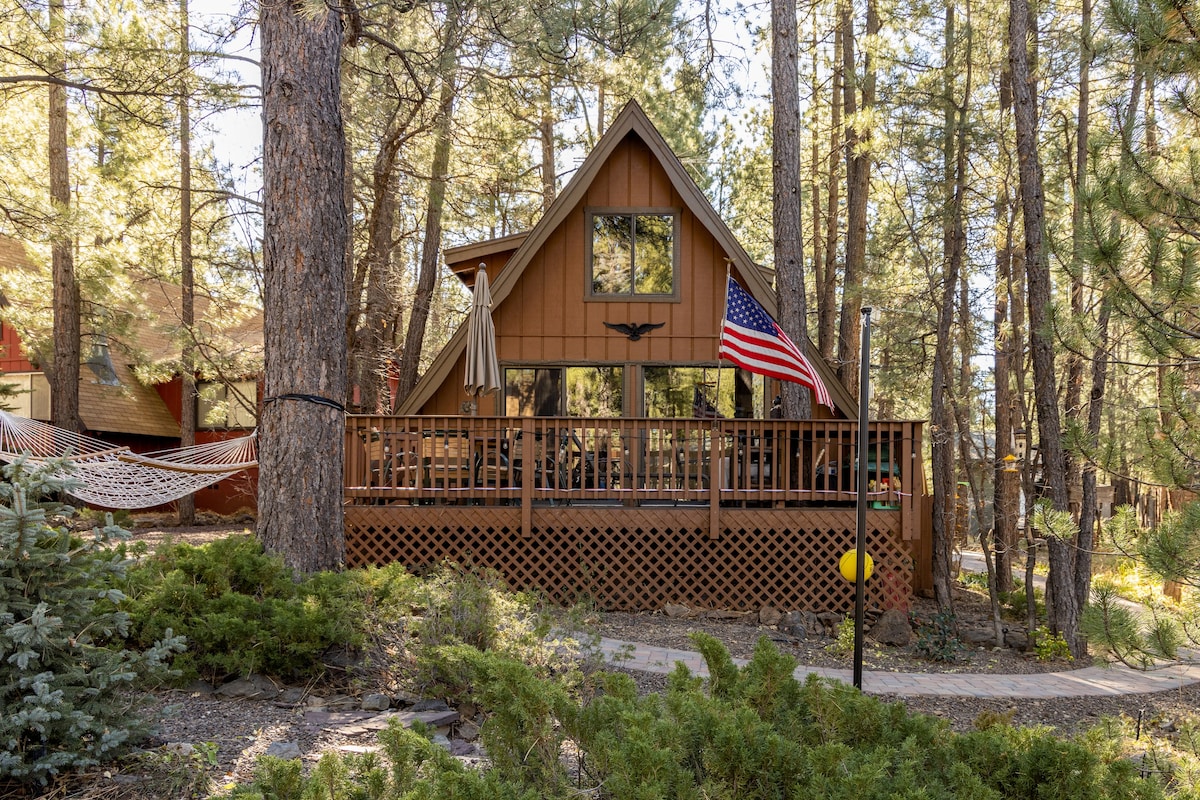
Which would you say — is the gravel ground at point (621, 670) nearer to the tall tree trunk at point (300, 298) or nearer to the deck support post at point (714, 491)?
the deck support post at point (714, 491)

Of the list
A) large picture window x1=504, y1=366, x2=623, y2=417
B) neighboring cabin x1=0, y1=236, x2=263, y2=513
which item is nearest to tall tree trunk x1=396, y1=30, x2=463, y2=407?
neighboring cabin x1=0, y1=236, x2=263, y2=513

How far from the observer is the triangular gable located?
11.2 meters

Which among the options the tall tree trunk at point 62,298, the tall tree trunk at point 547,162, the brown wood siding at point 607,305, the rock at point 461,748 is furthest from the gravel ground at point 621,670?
the tall tree trunk at point 547,162

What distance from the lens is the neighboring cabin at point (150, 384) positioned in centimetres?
1548

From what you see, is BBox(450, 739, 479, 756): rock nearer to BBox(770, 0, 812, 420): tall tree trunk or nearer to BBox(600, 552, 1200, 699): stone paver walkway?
BBox(600, 552, 1200, 699): stone paver walkway

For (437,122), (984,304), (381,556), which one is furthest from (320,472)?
(984,304)

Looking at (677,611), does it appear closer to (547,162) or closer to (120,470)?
(120,470)

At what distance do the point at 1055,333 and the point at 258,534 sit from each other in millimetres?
5510

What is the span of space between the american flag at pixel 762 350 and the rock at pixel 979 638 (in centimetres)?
292

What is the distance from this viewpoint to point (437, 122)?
1396cm

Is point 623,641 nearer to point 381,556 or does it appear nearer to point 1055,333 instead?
point 381,556

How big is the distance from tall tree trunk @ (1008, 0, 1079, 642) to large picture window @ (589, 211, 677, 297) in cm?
447

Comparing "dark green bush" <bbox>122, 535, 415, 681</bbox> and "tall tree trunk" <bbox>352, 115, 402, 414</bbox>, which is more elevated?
"tall tree trunk" <bbox>352, 115, 402, 414</bbox>

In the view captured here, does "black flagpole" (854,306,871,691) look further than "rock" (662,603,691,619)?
No
